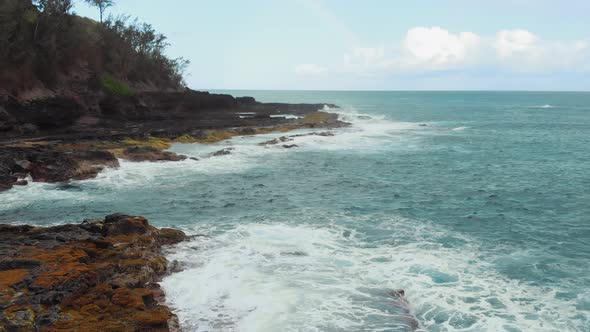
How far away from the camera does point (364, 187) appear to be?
80.1 feet

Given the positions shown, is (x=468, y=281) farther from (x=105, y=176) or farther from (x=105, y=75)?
(x=105, y=75)

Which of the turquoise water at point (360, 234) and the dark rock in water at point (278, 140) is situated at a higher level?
the dark rock in water at point (278, 140)

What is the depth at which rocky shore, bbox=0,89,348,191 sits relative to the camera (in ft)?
79.5

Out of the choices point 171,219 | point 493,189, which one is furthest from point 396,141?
point 171,219

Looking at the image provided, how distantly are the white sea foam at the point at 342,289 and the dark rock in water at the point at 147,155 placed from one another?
15949mm

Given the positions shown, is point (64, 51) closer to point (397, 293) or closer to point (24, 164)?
point (24, 164)

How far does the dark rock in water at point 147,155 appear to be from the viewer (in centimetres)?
2956

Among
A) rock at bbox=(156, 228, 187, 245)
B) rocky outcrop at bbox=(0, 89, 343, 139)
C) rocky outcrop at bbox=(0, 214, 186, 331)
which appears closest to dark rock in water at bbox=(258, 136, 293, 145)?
rocky outcrop at bbox=(0, 89, 343, 139)

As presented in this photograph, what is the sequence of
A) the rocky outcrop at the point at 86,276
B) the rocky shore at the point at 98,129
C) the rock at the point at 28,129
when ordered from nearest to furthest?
1. the rocky outcrop at the point at 86,276
2. the rocky shore at the point at 98,129
3. the rock at the point at 28,129

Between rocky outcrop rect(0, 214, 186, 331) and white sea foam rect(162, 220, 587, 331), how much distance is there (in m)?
0.72

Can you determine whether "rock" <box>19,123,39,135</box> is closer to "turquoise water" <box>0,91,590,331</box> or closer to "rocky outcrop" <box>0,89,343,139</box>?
"rocky outcrop" <box>0,89,343,139</box>

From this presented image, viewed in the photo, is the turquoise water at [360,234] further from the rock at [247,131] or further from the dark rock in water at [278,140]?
the rock at [247,131]

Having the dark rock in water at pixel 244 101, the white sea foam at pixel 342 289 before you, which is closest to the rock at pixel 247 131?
the white sea foam at pixel 342 289

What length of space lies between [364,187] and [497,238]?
365 inches
